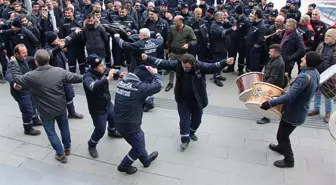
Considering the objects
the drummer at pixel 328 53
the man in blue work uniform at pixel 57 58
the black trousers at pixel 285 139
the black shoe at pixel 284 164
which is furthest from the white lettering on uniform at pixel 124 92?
the drummer at pixel 328 53

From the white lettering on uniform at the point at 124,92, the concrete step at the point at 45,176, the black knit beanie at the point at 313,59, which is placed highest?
the black knit beanie at the point at 313,59

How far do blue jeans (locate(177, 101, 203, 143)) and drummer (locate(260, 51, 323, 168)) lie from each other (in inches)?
43.8

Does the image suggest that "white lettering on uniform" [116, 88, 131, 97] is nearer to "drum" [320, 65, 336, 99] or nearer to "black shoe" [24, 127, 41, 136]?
"black shoe" [24, 127, 41, 136]

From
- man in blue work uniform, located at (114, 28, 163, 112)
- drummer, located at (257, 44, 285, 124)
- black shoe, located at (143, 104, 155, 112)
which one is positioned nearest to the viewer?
drummer, located at (257, 44, 285, 124)

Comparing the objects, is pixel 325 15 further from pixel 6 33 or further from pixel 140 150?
pixel 6 33

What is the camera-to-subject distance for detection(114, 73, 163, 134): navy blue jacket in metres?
3.81

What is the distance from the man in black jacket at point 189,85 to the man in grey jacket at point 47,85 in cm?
141

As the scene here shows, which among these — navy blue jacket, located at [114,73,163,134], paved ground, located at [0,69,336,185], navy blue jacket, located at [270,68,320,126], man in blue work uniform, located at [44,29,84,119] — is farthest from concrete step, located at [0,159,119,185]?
navy blue jacket, located at [270,68,320,126]

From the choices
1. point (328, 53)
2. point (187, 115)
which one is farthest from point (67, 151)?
point (328, 53)

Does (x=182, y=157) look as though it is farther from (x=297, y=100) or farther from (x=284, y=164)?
(x=297, y=100)

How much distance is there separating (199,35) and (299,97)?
156 inches

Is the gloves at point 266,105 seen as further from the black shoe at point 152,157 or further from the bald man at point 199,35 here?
the bald man at point 199,35

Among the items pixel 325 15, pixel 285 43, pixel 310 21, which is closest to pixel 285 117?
pixel 285 43

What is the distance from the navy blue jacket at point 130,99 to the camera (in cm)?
381
